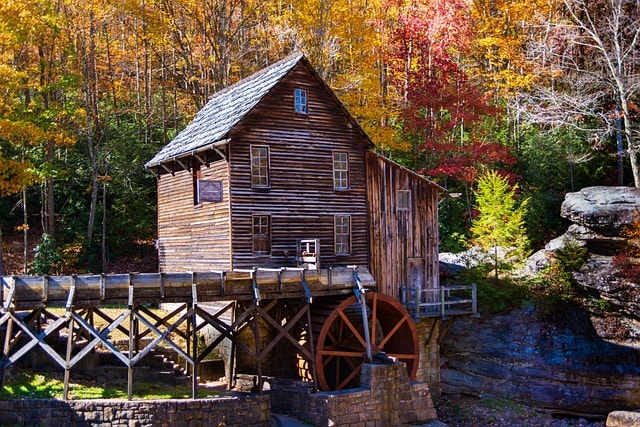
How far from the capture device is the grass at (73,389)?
1344 centimetres

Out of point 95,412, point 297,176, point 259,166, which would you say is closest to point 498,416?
point 297,176

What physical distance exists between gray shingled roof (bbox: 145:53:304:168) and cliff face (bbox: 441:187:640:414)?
12084 mm

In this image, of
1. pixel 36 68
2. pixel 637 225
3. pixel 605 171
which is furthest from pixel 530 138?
pixel 36 68

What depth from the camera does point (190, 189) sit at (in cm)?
2106

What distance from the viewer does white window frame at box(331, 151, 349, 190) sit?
20.9m

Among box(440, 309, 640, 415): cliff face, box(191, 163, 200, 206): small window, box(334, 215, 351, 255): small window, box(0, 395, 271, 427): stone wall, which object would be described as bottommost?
box(440, 309, 640, 415): cliff face

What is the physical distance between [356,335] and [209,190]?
6.17 m

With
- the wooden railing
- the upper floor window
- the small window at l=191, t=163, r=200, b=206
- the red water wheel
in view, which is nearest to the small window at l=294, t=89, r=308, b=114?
the upper floor window

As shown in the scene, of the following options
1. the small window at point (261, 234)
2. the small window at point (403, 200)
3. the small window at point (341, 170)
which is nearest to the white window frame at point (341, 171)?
the small window at point (341, 170)

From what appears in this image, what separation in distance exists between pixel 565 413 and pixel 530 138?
16.3 m

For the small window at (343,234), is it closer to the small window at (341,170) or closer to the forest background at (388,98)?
the small window at (341,170)

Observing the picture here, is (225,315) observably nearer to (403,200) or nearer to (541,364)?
(403,200)

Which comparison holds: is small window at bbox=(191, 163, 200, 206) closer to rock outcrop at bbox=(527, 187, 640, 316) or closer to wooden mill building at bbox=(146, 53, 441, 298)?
wooden mill building at bbox=(146, 53, 441, 298)

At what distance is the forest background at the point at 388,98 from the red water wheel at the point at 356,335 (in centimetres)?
844
